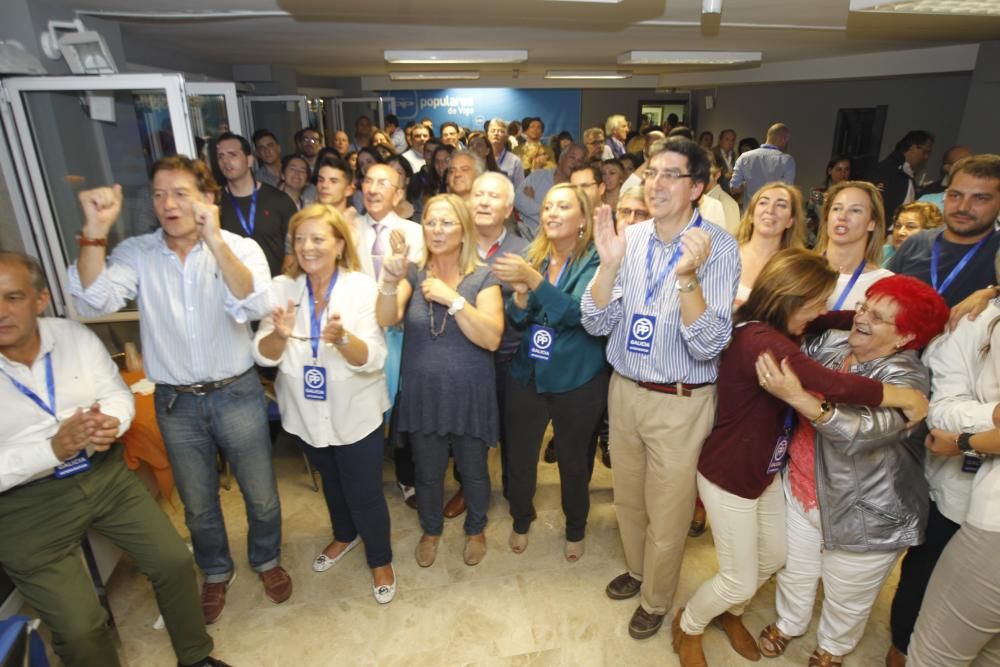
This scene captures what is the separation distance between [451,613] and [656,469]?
112 centimetres

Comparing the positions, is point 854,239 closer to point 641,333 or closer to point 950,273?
point 950,273

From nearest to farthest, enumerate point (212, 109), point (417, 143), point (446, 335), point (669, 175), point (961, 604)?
point (961, 604) → point (669, 175) → point (446, 335) → point (417, 143) → point (212, 109)

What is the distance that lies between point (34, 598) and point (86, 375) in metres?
0.71

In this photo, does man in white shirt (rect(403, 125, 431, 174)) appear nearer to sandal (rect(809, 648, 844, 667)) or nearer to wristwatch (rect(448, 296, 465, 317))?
wristwatch (rect(448, 296, 465, 317))

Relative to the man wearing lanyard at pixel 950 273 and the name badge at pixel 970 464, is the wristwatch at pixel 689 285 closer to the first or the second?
the man wearing lanyard at pixel 950 273

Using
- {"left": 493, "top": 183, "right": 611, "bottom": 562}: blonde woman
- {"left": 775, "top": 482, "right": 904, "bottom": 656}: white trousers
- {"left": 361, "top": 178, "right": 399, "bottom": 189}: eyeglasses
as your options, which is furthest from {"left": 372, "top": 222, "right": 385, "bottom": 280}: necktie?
{"left": 775, "top": 482, "right": 904, "bottom": 656}: white trousers

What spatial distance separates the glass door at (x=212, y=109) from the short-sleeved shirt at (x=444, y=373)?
2.13m

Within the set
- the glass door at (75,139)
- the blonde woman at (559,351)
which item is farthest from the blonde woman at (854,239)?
the glass door at (75,139)

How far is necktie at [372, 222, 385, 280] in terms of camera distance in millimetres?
3031

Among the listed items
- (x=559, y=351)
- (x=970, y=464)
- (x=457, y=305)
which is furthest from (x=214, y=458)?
(x=970, y=464)

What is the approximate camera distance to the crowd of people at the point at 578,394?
69.3 inches

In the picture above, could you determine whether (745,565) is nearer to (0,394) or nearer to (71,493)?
(71,493)

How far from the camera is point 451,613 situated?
2.46m

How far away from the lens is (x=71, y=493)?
1.85 metres
